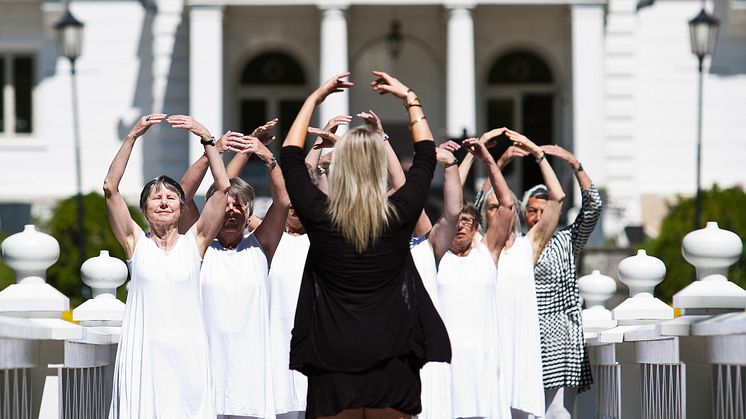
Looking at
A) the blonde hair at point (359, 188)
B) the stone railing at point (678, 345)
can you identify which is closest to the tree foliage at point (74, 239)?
the stone railing at point (678, 345)

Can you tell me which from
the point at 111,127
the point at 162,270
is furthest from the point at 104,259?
the point at 111,127

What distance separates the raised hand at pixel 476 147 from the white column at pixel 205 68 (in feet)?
64.4

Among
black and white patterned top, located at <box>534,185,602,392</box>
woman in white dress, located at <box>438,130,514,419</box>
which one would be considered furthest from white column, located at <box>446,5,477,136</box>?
woman in white dress, located at <box>438,130,514,419</box>

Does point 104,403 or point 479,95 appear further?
point 479,95

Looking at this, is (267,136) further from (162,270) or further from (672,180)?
(672,180)

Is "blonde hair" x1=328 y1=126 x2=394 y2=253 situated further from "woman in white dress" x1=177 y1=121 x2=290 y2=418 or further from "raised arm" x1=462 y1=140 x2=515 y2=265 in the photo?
"raised arm" x1=462 y1=140 x2=515 y2=265

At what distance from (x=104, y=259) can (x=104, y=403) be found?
101 centimetres

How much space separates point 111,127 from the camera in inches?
1206

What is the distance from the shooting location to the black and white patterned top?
394 inches

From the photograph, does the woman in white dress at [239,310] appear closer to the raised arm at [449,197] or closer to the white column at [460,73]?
the raised arm at [449,197]

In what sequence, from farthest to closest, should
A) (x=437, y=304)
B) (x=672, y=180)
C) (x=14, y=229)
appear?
(x=672, y=180) → (x=14, y=229) → (x=437, y=304)

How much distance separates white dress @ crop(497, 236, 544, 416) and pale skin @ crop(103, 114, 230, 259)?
211 cm

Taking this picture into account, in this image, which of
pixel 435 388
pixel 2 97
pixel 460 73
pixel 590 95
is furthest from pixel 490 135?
pixel 2 97

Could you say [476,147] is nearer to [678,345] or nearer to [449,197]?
[449,197]
